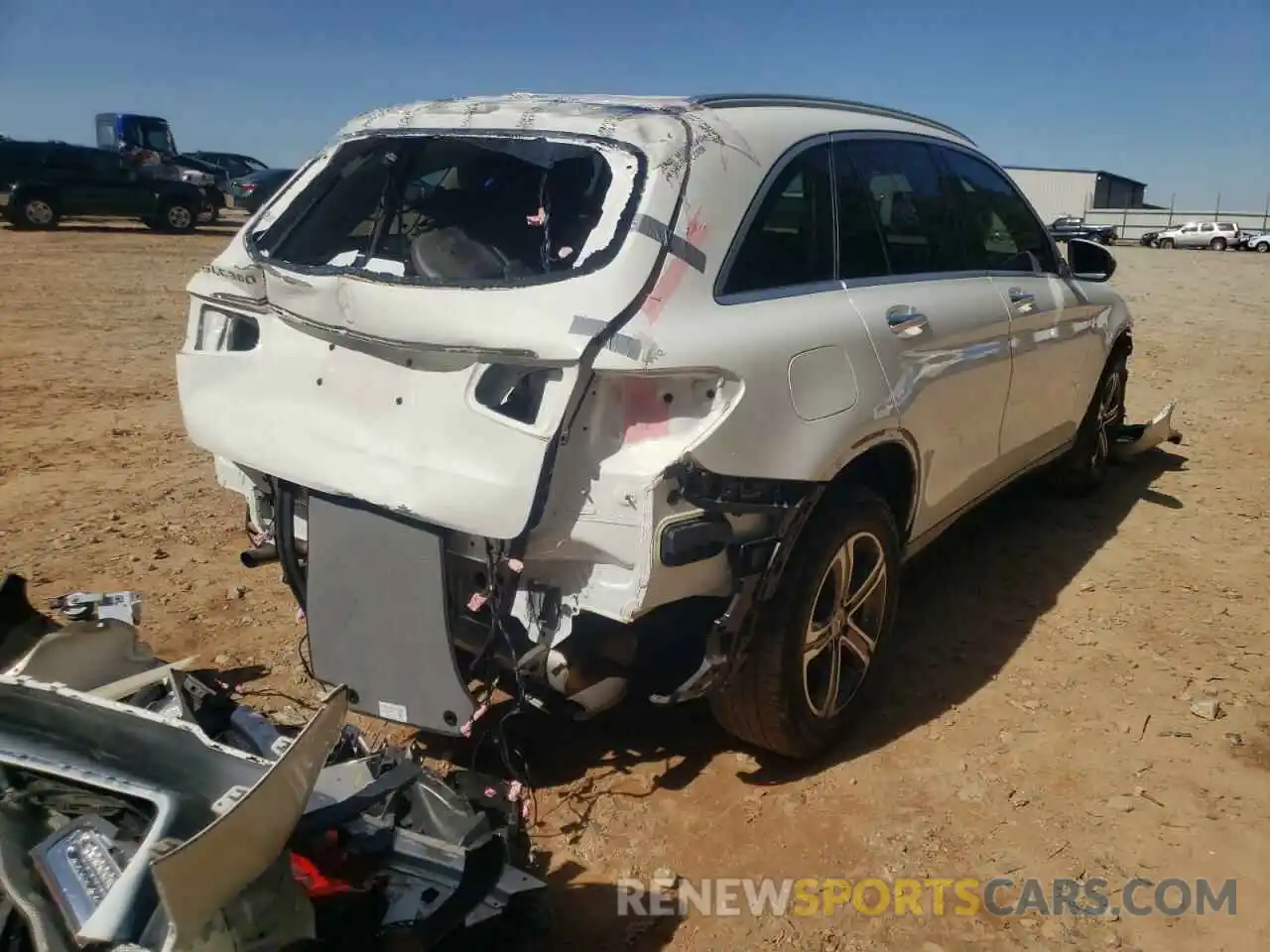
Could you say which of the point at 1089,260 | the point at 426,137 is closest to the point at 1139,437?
the point at 1089,260

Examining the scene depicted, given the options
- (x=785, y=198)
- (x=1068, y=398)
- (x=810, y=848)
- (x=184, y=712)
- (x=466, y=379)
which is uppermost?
(x=785, y=198)

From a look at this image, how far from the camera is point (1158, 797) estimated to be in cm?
313

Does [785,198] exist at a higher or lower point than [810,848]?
higher

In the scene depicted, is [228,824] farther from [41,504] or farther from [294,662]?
[41,504]

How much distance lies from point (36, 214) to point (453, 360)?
20991mm

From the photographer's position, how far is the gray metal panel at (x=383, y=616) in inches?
102

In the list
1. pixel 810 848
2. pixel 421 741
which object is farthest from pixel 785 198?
pixel 421 741

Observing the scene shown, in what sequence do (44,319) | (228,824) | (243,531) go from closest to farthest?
(228,824) → (243,531) → (44,319)

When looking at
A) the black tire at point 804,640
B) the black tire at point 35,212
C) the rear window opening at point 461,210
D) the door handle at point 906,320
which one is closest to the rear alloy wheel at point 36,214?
the black tire at point 35,212

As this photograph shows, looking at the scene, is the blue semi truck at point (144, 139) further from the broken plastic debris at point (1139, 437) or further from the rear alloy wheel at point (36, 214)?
the broken plastic debris at point (1139, 437)

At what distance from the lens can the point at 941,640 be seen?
410cm

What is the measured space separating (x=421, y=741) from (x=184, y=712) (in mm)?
903

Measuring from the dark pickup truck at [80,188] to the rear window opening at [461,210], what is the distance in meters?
19.4

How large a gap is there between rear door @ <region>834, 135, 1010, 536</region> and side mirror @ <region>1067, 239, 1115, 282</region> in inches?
56.6
